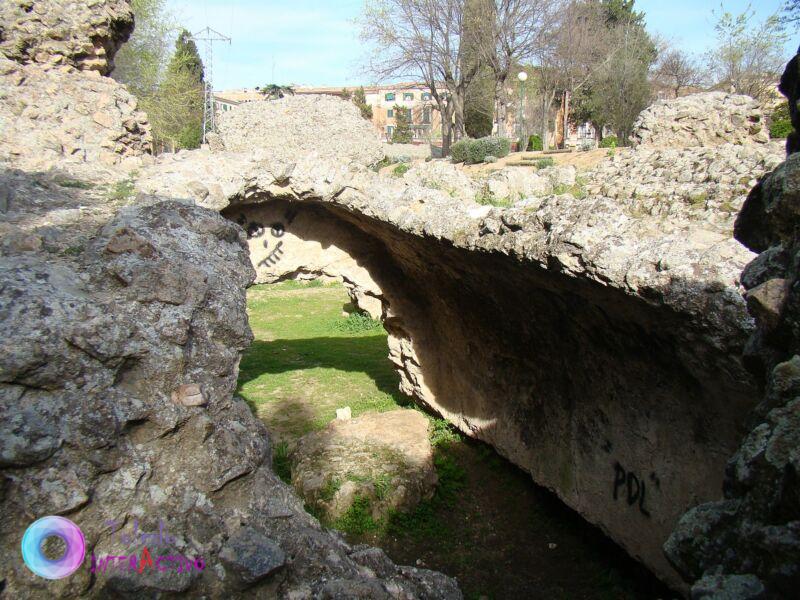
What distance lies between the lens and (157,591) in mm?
2771

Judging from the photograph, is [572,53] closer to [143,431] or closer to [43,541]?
[143,431]

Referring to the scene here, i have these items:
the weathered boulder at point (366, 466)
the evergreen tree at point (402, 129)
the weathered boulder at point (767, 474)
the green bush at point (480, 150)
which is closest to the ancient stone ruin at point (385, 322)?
the weathered boulder at point (767, 474)

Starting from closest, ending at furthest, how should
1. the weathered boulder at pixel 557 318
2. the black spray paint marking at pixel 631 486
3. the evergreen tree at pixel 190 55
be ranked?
1. the weathered boulder at pixel 557 318
2. the black spray paint marking at pixel 631 486
3. the evergreen tree at pixel 190 55

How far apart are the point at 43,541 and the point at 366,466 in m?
3.96

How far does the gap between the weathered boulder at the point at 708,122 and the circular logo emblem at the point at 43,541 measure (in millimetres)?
11352

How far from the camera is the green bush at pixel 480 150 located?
20906 millimetres

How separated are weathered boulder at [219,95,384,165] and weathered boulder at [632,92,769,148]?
5901mm

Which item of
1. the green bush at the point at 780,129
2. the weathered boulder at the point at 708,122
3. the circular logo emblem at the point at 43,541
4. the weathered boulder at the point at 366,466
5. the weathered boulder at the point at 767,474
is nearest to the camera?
the weathered boulder at the point at 767,474

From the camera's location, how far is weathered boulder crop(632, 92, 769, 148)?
36.6 feet

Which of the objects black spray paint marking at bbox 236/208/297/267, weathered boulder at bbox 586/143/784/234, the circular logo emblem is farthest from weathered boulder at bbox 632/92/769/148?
the circular logo emblem

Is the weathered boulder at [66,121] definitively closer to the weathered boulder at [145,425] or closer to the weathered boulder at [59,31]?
the weathered boulder at [59,31]

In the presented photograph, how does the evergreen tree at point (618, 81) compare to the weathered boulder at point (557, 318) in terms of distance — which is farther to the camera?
the evergreen tree at point (618, 81)

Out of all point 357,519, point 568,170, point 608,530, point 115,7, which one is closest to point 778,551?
point 608,530

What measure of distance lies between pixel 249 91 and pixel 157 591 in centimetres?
5372
